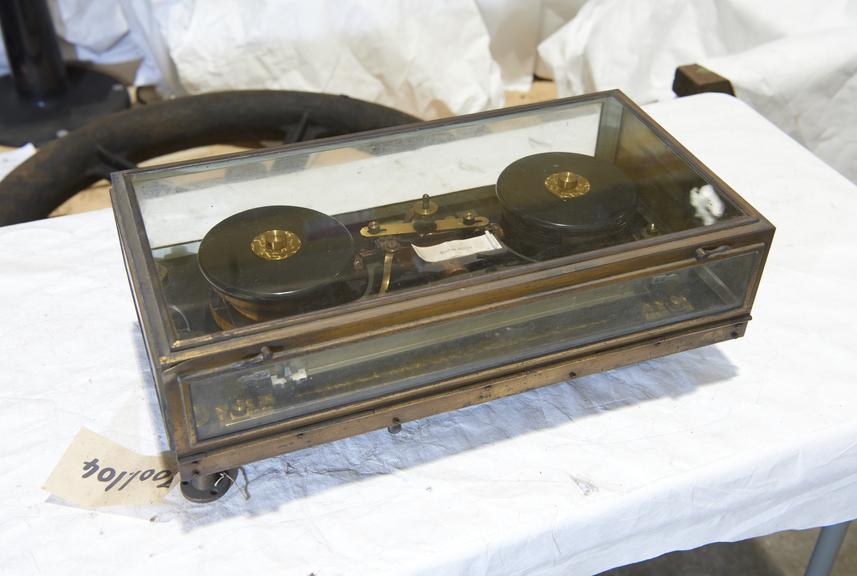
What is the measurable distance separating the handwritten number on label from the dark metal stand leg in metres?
0.86

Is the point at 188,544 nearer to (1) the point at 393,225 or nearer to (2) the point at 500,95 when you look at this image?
(1) the point at 393,225

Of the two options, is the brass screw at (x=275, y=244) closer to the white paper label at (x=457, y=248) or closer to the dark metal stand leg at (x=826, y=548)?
the white paper label at (x=457, y=248)

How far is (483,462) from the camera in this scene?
1.02 meters

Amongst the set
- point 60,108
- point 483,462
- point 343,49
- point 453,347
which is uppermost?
point 453,347

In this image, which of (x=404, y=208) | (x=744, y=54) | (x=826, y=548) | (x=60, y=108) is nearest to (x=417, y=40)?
(x=744, y=54)

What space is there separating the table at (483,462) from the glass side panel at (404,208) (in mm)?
207

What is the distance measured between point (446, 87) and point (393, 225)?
4.60 ft

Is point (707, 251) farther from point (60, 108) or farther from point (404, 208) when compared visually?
point (60, 108)

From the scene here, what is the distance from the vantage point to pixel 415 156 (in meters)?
1.18

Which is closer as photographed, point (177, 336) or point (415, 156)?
point (177, 336)

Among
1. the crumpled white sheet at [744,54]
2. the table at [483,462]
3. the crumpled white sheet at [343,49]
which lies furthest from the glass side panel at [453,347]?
the crumpled white sheet at [343,49]

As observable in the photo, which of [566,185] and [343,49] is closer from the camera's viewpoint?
[566,185]

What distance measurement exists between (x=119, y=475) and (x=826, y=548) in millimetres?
933

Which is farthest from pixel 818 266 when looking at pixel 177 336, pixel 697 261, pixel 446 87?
pixel 446 87
